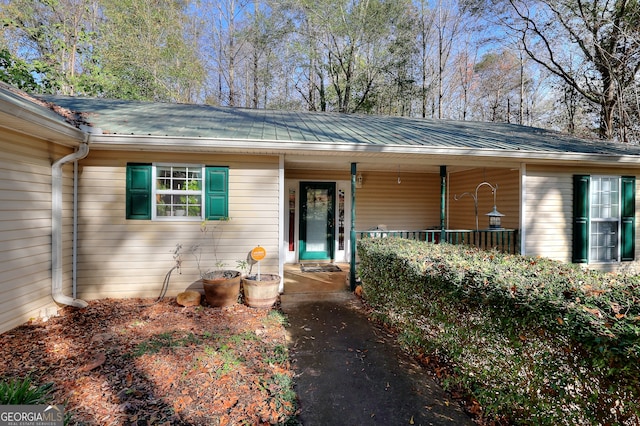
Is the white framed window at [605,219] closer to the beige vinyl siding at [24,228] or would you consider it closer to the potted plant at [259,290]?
the potted plant at [259,290]

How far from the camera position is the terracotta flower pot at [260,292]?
15.0 ft

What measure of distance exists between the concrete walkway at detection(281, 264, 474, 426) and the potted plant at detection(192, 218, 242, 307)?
0.86 metres

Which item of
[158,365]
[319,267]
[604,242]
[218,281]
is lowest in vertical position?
[158,365]

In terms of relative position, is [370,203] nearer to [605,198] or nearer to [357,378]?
[605,198]

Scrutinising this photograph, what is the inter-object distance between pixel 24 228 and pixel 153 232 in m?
1.48

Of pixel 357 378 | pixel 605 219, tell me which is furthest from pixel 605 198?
pixel 357 378

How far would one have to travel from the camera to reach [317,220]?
25.3ft

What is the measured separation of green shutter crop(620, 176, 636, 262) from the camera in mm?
6191

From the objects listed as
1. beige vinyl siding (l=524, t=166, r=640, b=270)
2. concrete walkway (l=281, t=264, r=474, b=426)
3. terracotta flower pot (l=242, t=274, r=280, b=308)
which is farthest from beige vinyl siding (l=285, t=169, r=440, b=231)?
concrete walkway (l=281, t=264, r=474, b=426)

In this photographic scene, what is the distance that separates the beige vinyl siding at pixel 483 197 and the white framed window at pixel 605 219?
1510 mm

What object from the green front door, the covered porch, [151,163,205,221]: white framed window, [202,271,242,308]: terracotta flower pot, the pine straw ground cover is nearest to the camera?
the pine straw ground cover

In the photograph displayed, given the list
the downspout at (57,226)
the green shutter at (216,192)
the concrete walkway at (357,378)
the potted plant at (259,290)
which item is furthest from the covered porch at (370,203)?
the downspout at (57,226)

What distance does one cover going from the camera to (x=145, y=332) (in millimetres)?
Answer: 3611

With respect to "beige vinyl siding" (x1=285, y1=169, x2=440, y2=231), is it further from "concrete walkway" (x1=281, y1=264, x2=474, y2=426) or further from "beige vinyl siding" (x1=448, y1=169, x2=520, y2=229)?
"concrete walkway" (x1=281, y1=264, x2=474, y2=426)
